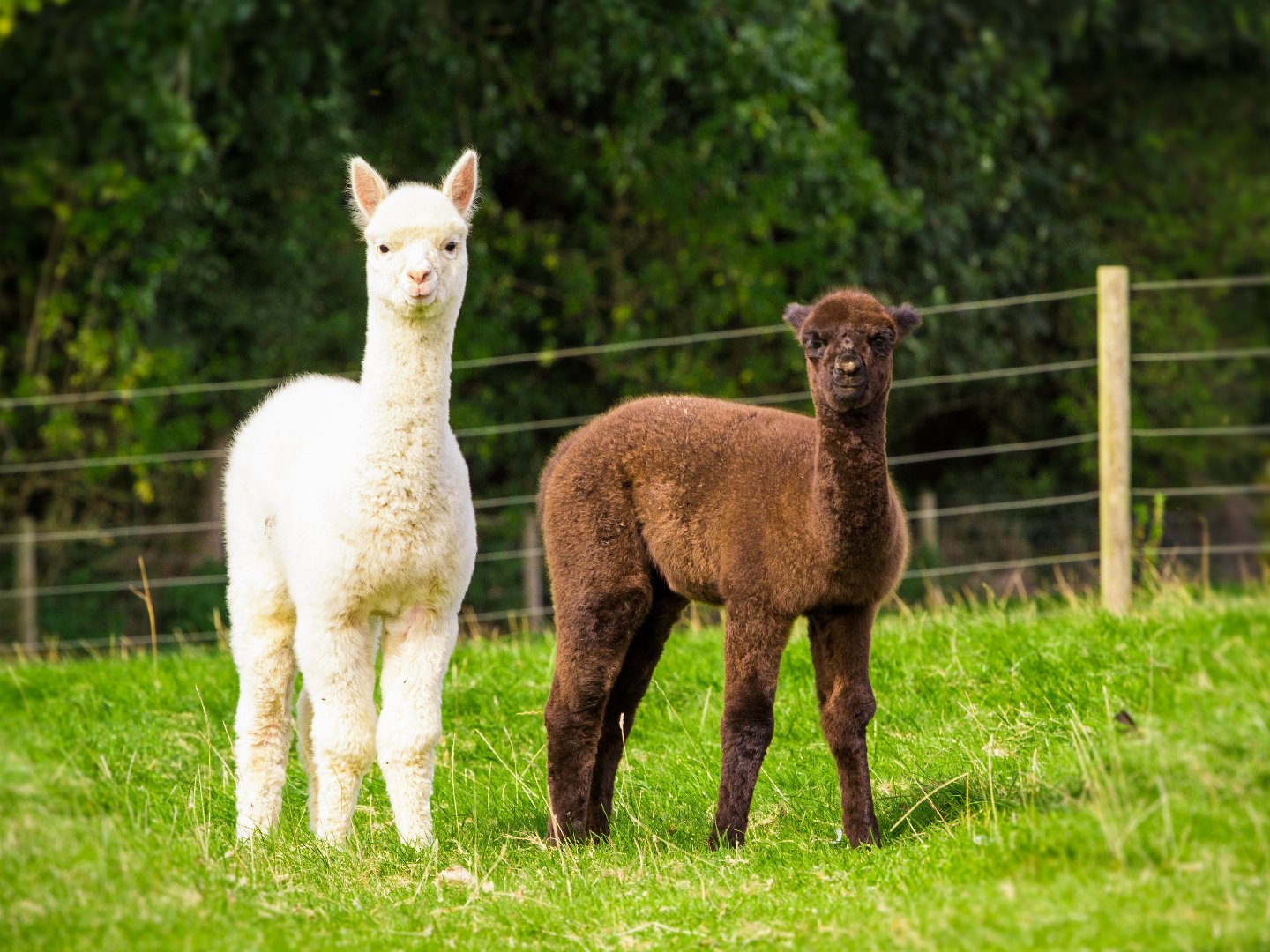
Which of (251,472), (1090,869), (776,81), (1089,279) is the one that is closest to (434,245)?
(251,472)

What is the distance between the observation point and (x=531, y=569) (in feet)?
44.3

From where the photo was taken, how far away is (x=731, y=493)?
18.1 ft

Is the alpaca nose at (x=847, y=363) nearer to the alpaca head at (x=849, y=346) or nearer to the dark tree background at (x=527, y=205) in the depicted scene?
the alpaca head at (x=849, y=346)

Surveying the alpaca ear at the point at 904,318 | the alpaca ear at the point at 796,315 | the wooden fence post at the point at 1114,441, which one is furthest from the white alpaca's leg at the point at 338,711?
the wooden fence post at the point at 1114,441

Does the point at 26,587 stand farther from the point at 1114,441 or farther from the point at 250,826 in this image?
the point at 1114,441

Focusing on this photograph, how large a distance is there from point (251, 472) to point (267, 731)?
99 centimetres

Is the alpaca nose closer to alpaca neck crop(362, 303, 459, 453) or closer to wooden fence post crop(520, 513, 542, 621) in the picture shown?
alpaca neck crop(362, 303, 459, 453)

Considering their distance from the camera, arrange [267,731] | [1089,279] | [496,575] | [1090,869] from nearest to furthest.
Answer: [1090,869] → [267,731] → [496,575] → [1089,279]

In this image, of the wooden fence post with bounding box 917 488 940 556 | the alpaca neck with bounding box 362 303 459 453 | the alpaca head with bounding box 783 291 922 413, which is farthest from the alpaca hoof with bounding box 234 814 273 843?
the wooden fence post with bounding box 917 488 940 556

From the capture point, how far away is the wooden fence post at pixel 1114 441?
8477 millimetres

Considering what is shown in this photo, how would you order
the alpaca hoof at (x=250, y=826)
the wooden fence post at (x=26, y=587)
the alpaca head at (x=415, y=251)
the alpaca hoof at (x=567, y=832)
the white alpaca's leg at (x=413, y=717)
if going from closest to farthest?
the alpaca head at (x=415, y=251)
the white alpaca's leg at (x=413, y=717)
the alpaca hoof at (x=567, y=832)
the alpaca hoof at (x=250, y=826)
the wooden fence post at (x=26, y=587)

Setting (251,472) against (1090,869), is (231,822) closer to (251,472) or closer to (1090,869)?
(251,472)

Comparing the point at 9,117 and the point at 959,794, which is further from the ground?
the point at 9,117

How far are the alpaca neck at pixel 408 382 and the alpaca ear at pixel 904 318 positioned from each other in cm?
149
